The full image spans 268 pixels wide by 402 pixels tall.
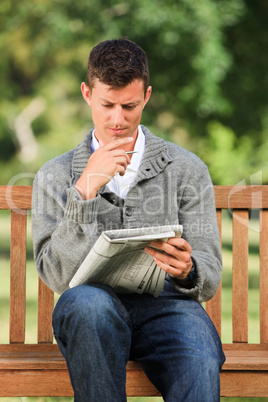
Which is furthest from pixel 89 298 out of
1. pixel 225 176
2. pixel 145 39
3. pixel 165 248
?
pixel 145 39

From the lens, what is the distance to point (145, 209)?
245 cm

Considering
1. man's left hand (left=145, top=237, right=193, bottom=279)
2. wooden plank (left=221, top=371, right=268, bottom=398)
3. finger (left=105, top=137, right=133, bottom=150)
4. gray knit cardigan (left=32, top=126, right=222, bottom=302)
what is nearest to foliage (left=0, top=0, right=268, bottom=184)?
gray knit cardigan (left=32, top=126, right=222, bottom=302)

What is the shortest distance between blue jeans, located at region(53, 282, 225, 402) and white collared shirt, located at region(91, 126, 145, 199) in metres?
0.43

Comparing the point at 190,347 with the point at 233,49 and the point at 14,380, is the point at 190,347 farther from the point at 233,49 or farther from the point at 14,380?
the point at 233,49

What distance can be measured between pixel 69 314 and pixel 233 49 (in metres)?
12.4

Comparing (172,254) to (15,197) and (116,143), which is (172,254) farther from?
(15,197)

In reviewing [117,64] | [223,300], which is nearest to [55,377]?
[117,64]

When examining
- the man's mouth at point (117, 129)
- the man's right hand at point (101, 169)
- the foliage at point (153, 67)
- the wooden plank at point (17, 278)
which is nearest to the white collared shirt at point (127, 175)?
the man's mouth at point (117, 129)

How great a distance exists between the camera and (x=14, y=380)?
241 centimetres

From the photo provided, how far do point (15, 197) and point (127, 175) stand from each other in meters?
0.59

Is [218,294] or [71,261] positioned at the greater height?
[71,261]

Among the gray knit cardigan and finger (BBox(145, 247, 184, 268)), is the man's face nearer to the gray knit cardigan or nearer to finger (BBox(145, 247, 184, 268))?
the gray knit cardigan

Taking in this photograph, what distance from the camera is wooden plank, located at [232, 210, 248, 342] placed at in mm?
2873

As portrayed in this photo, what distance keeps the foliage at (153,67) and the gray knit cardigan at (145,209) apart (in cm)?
773
